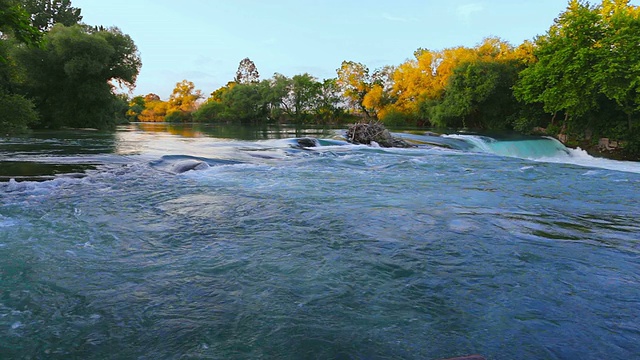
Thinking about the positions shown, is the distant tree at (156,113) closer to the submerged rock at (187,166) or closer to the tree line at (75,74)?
the tree line at (75,74)

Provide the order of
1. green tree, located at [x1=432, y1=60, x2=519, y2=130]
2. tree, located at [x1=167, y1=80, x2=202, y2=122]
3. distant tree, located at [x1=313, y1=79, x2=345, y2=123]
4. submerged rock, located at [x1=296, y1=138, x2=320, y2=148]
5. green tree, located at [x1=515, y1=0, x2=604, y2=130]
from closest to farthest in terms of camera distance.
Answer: submerged rock, located at [x1=296, y1=138, x2=320, y2=148]
green tree, located at [x1=515, y1=0, x2=604, y2=130]
green tree, located at [x1=432, y1=60, x2=519, y2=130]
distant tree, located at [x1=313, y1=79, x2=345, y2=123]
tree, located at [x1=167, y1=80, x2=202, y2=122]

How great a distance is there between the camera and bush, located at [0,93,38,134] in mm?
14820

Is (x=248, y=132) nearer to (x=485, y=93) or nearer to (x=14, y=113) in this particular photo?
(x=14, y=113)

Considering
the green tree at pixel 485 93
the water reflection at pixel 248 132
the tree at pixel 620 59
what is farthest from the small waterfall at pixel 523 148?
the green tree at pixel 485 93

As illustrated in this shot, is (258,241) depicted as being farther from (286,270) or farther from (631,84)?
(631,84)

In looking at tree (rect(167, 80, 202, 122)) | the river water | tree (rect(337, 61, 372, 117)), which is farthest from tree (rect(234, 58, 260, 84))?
the river water

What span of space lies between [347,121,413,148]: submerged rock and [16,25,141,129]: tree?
21.3 m

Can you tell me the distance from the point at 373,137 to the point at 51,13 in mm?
49536

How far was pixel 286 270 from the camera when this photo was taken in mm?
4312

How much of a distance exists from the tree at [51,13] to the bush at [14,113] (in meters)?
38.3

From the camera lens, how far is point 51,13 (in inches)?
1855

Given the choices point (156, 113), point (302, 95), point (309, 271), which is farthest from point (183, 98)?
point (309, 271)

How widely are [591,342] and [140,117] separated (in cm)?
11717

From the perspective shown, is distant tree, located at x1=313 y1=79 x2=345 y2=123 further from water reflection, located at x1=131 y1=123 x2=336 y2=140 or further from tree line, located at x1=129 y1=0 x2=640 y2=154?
water reflection, located at x1=131 y1=123 x2=336 y2=140
